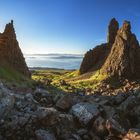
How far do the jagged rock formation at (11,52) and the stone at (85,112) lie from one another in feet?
285

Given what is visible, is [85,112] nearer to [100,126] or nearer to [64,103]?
[100,126]

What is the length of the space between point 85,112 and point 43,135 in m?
6.79

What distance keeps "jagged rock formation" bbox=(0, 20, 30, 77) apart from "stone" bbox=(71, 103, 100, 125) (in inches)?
3420

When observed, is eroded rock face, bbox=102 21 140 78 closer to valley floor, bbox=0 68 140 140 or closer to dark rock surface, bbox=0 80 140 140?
valley floor, bbox=0 68 140 140

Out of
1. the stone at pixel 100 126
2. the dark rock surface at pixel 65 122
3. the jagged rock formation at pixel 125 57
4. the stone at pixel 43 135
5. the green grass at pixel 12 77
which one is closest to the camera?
the stone at pixel 43 135

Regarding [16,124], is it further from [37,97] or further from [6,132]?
[37,97]

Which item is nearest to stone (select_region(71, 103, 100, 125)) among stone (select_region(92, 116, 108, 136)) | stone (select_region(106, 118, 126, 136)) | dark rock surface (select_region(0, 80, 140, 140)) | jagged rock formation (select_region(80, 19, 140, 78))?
dark rock surface (select_region(0, 80, 140, 140))

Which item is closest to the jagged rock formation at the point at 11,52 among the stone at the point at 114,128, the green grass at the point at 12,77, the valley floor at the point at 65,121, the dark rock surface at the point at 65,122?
the green grass at the point at 12,77

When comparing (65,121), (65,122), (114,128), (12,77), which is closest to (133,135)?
(114,128)

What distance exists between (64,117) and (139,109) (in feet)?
31.3

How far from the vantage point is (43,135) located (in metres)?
35.2

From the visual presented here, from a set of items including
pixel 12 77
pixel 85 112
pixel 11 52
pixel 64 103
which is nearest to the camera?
pixel 85 112

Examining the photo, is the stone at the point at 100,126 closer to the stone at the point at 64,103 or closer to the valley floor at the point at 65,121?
the valley floor at the point at 65,121

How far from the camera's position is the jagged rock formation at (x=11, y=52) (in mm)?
132250
